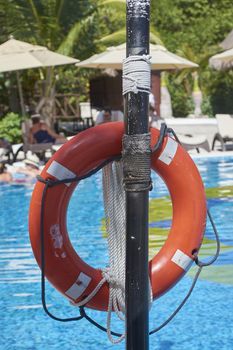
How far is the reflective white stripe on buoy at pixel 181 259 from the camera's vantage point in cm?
329

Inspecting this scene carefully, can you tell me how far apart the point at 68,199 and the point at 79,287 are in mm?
414

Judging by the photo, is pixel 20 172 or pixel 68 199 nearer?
pixel 68 199

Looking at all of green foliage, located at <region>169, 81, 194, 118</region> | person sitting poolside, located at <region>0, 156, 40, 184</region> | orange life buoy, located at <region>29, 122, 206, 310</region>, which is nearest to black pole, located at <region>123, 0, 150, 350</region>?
orange life buoy, located at <region>29, 122, 206, 310</region>

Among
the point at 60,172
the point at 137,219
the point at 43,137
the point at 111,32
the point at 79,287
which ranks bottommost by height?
the point at 43,137

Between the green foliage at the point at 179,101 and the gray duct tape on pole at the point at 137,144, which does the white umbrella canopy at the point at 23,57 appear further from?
the green foliage at the point at 179,101

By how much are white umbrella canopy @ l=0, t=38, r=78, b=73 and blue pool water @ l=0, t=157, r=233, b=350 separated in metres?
5.58

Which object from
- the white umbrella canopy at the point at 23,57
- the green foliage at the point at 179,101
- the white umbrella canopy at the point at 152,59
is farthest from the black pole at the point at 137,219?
the green foliage at the point at 179,101

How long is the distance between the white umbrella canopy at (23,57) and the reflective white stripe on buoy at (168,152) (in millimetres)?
9894

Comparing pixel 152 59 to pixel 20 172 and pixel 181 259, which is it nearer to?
pixel 20 172

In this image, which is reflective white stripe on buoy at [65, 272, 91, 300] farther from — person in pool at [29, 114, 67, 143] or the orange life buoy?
person in pool at [29, 114, 67, 143]

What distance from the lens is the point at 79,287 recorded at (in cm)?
334

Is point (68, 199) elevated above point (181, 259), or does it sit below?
above

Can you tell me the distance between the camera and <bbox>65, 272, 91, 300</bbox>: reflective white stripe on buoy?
3.33m

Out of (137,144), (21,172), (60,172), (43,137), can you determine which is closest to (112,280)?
(60,172)
